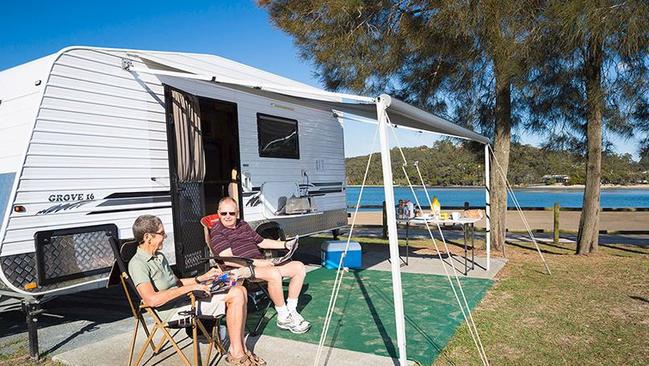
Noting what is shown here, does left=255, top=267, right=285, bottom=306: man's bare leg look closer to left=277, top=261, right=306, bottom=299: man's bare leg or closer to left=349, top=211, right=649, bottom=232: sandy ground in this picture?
left=277, top=261, right=306, bottom=299: man's bare leg

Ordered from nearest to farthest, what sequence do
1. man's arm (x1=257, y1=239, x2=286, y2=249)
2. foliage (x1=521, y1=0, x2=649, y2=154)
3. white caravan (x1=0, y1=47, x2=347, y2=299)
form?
white caravan (x1=0, y1=47, x2=347, y2=299), man's arm (x1=257, y1=239, x2=286, y2=249), foliage (x1=521, y1=0, x2=649, y2=154)

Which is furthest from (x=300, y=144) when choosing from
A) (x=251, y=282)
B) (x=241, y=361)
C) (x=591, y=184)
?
(x=591, y=184)

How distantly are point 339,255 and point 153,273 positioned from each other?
372 centimetres

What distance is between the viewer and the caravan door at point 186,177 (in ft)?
14.5

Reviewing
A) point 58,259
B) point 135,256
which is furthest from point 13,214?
point 135,256

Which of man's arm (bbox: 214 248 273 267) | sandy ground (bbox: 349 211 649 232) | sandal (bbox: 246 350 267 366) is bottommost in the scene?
sandy ground (bbox: 349 211 649 232)

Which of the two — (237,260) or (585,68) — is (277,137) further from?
(585,68)

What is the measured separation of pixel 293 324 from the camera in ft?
12.1

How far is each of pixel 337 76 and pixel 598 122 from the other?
13.5 ft

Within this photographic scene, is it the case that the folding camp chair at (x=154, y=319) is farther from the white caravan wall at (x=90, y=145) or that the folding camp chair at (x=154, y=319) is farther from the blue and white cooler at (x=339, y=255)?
the blue and white cooler at (x=339, y=255)

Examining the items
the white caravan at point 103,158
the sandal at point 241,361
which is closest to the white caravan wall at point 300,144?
the white caravan at point 103,158

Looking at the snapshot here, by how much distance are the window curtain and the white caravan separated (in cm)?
1

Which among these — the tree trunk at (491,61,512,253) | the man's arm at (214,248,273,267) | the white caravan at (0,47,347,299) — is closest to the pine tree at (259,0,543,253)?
the tree trunk at (491,61,512,253)

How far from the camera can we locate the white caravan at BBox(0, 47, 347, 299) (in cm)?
343
